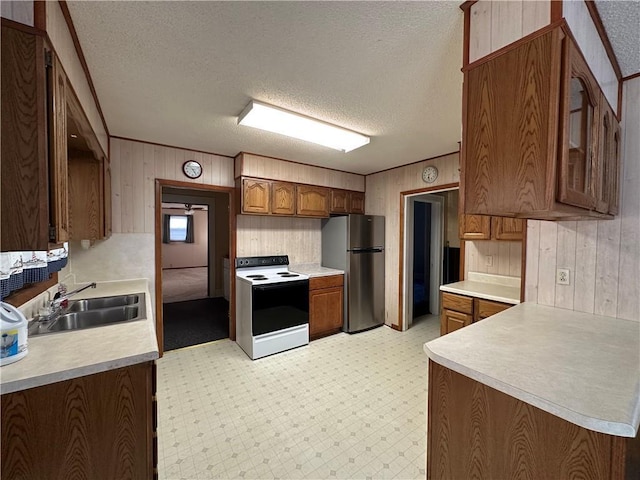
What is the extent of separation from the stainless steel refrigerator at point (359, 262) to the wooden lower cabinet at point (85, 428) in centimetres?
275

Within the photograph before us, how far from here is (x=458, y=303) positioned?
2629mm

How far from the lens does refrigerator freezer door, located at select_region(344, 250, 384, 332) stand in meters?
3.77

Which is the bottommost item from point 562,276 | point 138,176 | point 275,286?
point 275,286

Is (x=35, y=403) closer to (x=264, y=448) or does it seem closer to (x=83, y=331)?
(x=83, y=331)

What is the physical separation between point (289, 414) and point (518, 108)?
232 centimetres

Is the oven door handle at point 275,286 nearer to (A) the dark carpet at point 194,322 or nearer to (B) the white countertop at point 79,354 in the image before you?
(A) the dark carpet at point 194,322

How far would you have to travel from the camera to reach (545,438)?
86 centimetres

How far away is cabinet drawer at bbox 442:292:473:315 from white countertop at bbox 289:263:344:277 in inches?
55.6

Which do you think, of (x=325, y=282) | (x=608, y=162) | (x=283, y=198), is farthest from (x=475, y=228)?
(x=283, y=198)

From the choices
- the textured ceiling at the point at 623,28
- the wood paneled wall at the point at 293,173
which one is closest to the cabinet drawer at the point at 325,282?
the wood paneled wall at the point at 293,173

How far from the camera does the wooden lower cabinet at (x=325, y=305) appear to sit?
3.51 metres

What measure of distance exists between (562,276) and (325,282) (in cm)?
242

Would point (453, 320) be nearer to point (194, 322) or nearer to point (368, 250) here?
point (368, 250)

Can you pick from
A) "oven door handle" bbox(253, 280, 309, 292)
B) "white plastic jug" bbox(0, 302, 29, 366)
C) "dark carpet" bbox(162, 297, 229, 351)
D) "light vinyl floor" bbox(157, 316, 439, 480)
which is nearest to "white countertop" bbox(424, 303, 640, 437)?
"light vinyl floor" bbox(157, 316, 439, 480)
